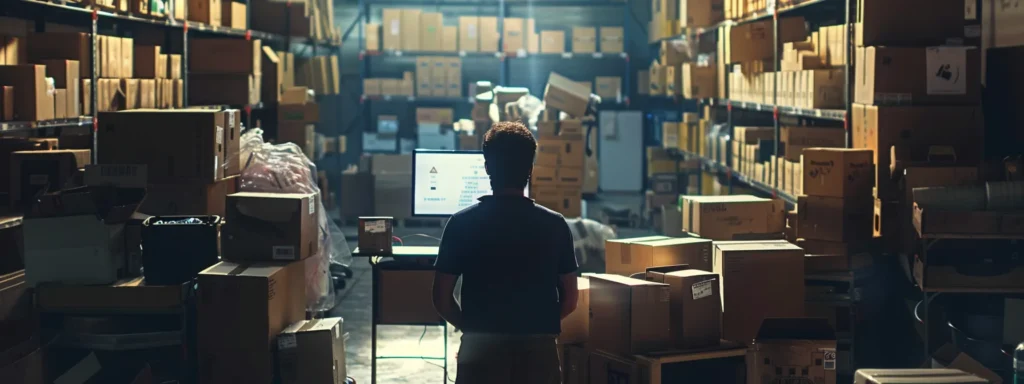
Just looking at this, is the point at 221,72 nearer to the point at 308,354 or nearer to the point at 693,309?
the point at 308,354

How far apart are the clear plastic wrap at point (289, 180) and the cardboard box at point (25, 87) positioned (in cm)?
110

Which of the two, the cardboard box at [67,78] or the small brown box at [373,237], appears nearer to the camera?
the small brown box at [373,237]

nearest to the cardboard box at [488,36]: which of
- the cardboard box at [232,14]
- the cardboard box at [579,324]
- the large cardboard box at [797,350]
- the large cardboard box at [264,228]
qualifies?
the cardboard box at [232,14]

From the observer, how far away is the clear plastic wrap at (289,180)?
19.0 ft

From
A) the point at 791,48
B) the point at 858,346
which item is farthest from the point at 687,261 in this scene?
the point at 791,48

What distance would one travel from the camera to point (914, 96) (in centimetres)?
495

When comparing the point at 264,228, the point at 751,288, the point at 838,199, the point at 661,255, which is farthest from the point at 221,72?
the point at 751,288

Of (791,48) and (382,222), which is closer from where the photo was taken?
(382,222)

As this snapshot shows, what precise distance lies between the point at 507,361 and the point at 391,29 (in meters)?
9.02

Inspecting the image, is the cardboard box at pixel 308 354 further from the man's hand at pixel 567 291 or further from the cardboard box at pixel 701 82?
the cardboard box at pixel 701 82

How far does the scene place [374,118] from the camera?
12.8 metres

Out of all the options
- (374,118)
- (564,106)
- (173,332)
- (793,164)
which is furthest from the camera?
(374,118)

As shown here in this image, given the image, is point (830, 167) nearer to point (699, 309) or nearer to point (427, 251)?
point (699, 309)

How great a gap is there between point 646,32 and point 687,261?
8574mm
